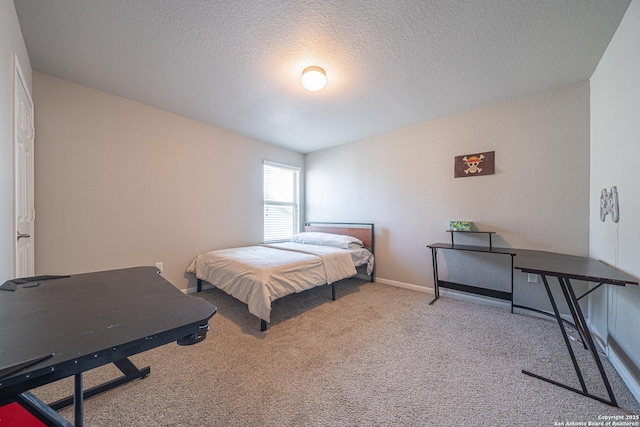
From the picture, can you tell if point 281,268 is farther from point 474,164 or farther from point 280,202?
point 474,164

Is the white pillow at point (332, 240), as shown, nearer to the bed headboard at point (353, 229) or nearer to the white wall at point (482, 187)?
the bed headboard at point (353, 229)

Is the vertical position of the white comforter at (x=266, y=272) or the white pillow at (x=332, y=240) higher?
the white pillow at (x=332, y=240)

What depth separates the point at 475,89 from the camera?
97.0 inches

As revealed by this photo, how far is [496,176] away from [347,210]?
2135 millimetres

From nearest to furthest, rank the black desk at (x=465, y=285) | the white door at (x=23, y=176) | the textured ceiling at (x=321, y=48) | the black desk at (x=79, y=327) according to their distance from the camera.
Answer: the black desk at (x=79, y=327), the textured ceiling at (x=321, y=48), the white door at (x=23, y=176), the black desk at (x=465, y=285)

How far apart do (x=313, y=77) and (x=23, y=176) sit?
A: 8.24 ft

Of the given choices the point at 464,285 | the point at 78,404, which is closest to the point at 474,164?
the point at 464,285

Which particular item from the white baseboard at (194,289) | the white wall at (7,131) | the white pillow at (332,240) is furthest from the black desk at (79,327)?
the white pillow at (332,240)

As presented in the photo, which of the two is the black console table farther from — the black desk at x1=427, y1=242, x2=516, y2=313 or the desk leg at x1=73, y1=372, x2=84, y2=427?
the desk leg at x1=73, y1=372, x2=84, y2=427

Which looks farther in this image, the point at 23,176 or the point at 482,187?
the point at 482,187

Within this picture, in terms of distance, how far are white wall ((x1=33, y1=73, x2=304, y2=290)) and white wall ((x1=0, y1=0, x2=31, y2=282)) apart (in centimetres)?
88

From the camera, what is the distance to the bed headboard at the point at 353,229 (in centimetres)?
Result: 378

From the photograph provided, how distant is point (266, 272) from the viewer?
224 cm

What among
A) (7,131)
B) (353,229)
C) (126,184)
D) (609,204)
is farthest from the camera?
(353,229)
